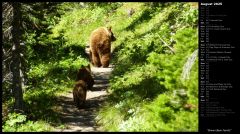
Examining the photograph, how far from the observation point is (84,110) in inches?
650

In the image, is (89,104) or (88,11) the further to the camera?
(88,11)

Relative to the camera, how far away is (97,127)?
47.7ft

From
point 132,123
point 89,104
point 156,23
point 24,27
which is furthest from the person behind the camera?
point 156,23

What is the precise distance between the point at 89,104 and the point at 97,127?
268cm

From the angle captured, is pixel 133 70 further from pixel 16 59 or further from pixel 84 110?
pixel 16 59

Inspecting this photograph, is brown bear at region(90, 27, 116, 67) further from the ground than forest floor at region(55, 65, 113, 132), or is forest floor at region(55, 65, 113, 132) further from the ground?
brown bear at region(90, 27, 116, 67)

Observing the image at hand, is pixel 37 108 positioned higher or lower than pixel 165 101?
lower

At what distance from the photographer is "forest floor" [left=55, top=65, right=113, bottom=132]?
14567 millimetres

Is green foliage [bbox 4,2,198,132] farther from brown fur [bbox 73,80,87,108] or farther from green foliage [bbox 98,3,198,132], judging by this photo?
brown fur [bbox 73,80,87,108]

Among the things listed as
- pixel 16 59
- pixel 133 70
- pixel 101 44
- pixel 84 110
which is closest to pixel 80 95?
pixel 84 110

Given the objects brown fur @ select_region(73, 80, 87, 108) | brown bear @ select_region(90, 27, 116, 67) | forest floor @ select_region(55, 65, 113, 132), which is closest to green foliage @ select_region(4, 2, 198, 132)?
forest floor @ select_region(55, 65, 113, 132)

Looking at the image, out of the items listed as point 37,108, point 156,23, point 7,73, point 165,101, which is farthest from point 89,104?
point 156,23

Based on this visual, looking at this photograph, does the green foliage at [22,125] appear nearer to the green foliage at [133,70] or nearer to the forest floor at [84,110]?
the green foliage at [133,70]

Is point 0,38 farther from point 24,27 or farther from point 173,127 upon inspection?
point 173,127
